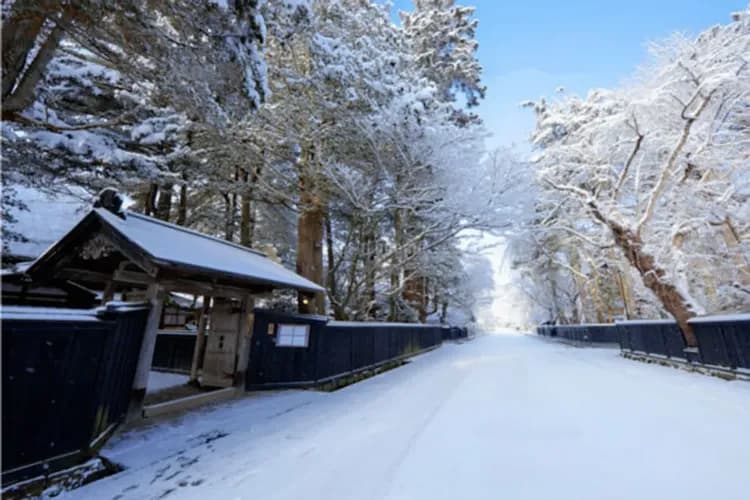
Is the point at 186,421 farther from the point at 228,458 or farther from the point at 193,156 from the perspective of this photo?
the point at 193,156

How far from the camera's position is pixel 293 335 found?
6.80 meters

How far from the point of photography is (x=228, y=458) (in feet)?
11.2

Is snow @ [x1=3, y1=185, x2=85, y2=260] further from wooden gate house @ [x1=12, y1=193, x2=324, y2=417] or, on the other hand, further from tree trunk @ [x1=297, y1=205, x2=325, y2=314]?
tree trunk @ [x1=297, y1=205, x2=325, y2=314]

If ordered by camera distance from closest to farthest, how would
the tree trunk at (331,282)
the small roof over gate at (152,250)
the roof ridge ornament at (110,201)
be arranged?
the small roof over gate at (152,250)
the roof ridge ornament at (110,201)
the tree trunk at (331,282)

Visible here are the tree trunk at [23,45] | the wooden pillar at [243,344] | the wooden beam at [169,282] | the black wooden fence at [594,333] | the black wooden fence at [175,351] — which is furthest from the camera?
the black wooden fence at [594,333]

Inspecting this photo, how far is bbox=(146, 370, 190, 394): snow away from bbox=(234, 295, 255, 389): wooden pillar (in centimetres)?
174

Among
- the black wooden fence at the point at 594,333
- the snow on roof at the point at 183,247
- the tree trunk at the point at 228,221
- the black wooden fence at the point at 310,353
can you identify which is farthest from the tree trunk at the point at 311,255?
the black wooden fence at the point at 594,333

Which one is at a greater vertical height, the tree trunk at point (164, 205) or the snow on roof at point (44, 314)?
the tree trunk at point (164, 205)

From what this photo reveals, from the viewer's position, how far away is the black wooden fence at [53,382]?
2535 mm

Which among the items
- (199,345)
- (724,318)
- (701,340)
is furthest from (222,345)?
(701,340)

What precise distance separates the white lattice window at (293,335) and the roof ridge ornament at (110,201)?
345cm

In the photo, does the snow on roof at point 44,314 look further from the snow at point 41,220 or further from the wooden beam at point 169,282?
the snow at point 41,220

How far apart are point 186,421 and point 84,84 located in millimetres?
8850

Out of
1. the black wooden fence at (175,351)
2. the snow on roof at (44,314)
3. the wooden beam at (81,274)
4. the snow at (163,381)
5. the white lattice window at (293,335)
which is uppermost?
the wooden beam at (81,274)
